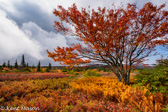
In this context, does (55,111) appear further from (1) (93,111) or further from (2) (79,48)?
(2) (79,48)

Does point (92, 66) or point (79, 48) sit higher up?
point (79, 48)

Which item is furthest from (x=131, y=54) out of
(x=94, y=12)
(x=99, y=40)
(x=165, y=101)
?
(x=94, y=12)

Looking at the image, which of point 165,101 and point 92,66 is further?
point 92,66

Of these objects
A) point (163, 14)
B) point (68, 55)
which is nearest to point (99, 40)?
point (68, 55)

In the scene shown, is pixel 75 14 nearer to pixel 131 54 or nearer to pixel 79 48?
pixel 79 48

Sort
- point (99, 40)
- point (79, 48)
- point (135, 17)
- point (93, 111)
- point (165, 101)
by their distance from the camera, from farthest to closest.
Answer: point (79, 48), point (135, 17), point (99, 40), point (165, 101), point (93, 111)

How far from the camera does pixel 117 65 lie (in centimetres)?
700

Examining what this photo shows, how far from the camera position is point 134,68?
21.9 feet

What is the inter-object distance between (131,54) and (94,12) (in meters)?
4.14

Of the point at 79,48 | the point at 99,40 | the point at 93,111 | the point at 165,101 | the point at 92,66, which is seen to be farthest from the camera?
the point at 92,66

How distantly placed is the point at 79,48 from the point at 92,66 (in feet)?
5.86

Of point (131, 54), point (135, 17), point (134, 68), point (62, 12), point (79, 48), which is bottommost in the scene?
point (134, 68)

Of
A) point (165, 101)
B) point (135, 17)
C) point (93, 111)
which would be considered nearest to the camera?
point (93, 111)

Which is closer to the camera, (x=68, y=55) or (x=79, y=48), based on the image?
(x=68, y=55)
